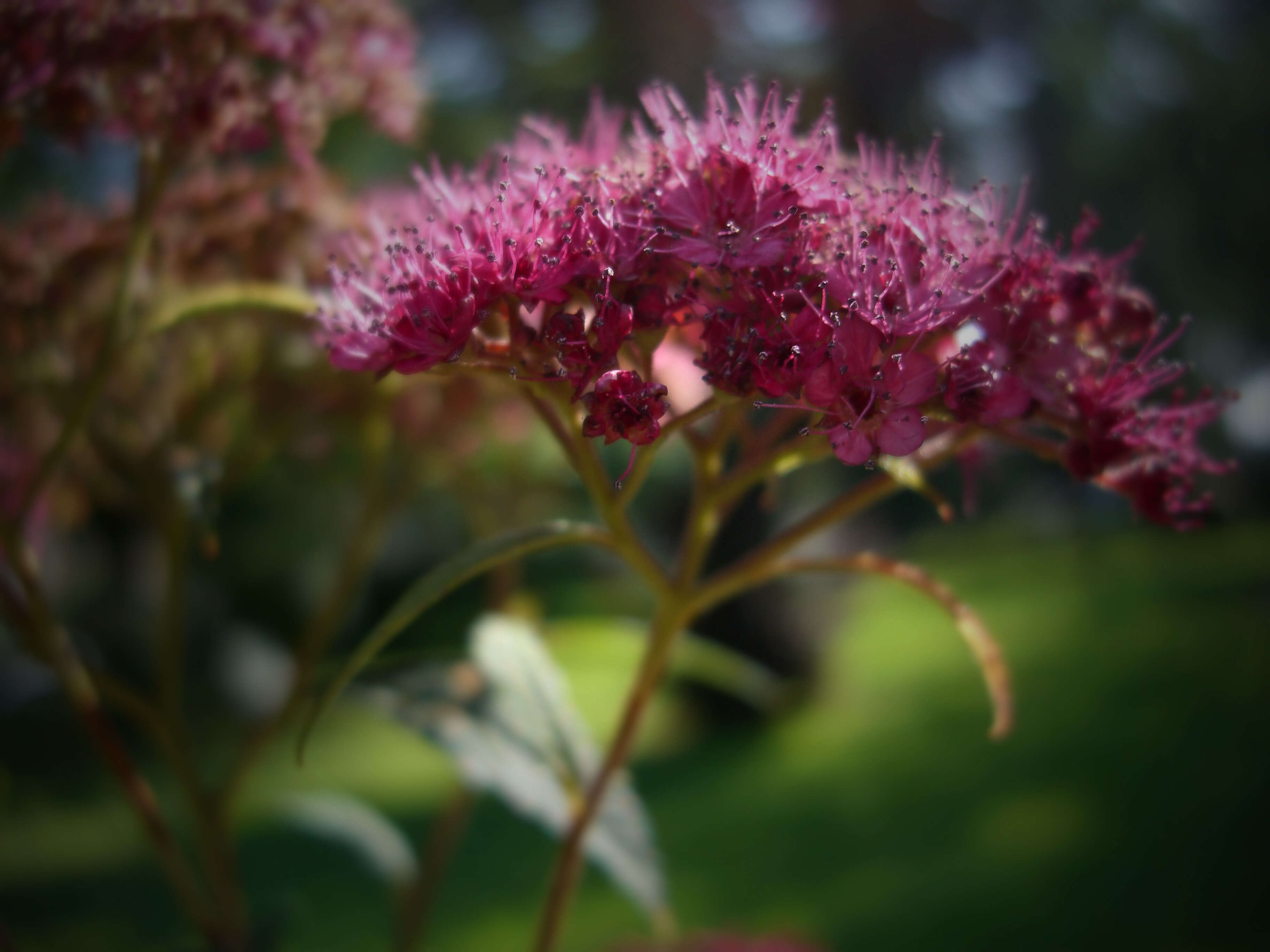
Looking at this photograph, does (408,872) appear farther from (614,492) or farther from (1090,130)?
(1090,130)

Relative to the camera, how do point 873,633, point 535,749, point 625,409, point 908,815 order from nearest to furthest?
point 625,409, point 535,749, point 908,815, point 873,633

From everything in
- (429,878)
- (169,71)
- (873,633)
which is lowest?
(429,878)

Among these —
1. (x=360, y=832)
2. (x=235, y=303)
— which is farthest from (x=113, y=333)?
(x=360, y=832)

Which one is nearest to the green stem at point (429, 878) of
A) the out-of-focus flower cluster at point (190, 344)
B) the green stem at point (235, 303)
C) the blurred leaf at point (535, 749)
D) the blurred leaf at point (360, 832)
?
the blurred leaf at point (360, 832)

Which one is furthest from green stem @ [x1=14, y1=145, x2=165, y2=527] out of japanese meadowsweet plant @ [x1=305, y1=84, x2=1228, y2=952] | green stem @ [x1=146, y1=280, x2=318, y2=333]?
japanese meadowsweet plant @ [x1=305, y1=84, x2=1228, y2=952]

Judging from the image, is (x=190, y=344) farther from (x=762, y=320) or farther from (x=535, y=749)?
(x=762, y=320)

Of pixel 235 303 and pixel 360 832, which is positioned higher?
pixel 235 303

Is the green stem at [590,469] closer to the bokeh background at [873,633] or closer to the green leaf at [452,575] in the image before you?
the green leaf at [452,575]

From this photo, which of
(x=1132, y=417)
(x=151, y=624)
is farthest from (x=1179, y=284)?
(x=151, y=624)

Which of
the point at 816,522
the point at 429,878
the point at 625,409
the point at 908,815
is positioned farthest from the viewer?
the point at 908,815
